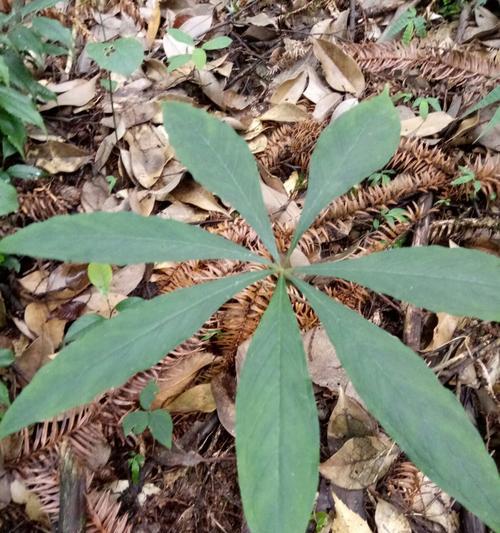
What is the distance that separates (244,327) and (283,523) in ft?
1.85

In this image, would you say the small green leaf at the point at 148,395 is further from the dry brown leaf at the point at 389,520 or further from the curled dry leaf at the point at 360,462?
the dry brown leaf at the point at 389,520

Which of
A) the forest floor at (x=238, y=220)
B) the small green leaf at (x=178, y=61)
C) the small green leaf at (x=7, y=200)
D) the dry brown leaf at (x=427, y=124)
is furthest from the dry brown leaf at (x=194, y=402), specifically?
the small green leaf at (x=178, y=61)

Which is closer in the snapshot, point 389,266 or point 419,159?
point 389,266

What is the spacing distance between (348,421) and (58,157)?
4.03 feet

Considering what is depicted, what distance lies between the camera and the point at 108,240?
863mm

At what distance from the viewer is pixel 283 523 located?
24.0 inches

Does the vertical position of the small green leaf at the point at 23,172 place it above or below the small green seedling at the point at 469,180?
above

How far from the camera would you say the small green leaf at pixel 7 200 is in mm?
1299

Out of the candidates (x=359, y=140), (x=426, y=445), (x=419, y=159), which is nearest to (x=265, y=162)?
(x=419, y=159)

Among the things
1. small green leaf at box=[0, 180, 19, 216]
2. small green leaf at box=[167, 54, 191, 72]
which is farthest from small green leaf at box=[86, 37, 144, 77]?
small green leaf at box=[0, 180, 19, 216]

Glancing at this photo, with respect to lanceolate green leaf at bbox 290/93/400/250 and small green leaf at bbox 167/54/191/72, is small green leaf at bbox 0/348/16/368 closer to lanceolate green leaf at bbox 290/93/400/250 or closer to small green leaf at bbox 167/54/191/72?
lanceolate green leaf at bbox 290/93/400/250

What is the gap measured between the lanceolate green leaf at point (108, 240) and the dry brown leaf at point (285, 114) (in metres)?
0.84

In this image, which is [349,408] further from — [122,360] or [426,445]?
[122,360]

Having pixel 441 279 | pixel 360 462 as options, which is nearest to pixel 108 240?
pixel 441 279
